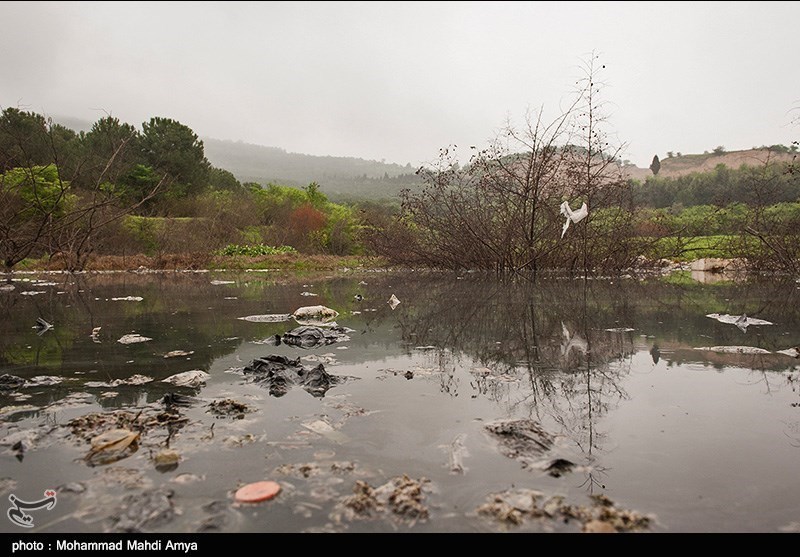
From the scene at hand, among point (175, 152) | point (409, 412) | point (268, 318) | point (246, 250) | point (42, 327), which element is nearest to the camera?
point (409, 412)

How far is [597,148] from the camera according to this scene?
959 centimetres

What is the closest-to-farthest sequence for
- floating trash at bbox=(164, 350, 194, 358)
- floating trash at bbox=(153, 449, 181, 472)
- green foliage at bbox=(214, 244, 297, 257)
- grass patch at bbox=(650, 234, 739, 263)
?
floating trash at bbox=(153, 449, 181, 472)
floating trash at bbox=(164, 350, 194, 358)
grass patch at bbox=(650, 234, 739, 263)
green foliage at bbox=(214, 244, 297, 257)

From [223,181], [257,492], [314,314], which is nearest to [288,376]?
[257,492]

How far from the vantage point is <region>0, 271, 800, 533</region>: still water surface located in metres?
1.33

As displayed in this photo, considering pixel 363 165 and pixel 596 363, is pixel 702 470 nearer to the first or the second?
pixel 596 363

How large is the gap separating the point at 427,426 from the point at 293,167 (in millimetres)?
134695

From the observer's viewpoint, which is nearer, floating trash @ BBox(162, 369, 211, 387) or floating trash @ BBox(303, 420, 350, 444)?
floating trash @ BBox(303, 420, 350, 444)

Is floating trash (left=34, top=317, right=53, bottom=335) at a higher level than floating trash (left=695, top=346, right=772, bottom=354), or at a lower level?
higher

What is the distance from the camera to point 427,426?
201 cm

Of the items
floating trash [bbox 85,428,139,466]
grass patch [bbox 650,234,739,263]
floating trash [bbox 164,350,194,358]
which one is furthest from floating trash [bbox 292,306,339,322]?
grass patch [bbox 650,234,739,263]

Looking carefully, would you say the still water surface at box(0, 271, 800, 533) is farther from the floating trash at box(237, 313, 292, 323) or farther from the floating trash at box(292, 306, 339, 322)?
the floating trash at box(292, 306, 339, 322)

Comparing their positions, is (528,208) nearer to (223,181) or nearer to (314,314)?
(314,314)

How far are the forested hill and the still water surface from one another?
82.3m
